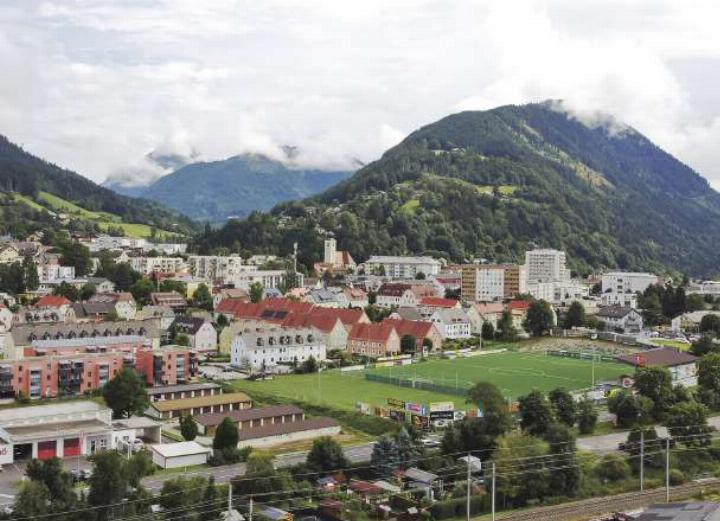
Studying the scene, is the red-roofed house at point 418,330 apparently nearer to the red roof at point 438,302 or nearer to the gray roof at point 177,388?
the red roof at point 438,302

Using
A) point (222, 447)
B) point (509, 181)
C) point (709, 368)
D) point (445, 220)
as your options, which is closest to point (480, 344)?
point (709, 368)

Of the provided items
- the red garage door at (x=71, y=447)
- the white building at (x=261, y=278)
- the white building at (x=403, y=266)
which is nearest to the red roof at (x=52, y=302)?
the white building at (x=261, y=278)

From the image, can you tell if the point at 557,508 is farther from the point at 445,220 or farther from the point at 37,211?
the point at 37,211

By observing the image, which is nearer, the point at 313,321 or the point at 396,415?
the point at 396,415

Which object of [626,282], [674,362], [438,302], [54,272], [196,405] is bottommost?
[196,405]

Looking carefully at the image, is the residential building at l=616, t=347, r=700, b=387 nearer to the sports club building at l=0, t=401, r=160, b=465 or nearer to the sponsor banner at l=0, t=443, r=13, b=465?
the sports club building at l=0, t=401, r=160, b=465

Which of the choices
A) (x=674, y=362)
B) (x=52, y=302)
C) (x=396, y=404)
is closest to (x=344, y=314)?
(x=52, y=302)

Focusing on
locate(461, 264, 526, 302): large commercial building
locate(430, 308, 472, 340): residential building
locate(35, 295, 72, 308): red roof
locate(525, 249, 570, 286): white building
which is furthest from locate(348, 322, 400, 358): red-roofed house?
locate(525, 249, 570, 286): white building

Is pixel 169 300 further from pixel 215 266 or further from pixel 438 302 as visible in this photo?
pixel 438 302
